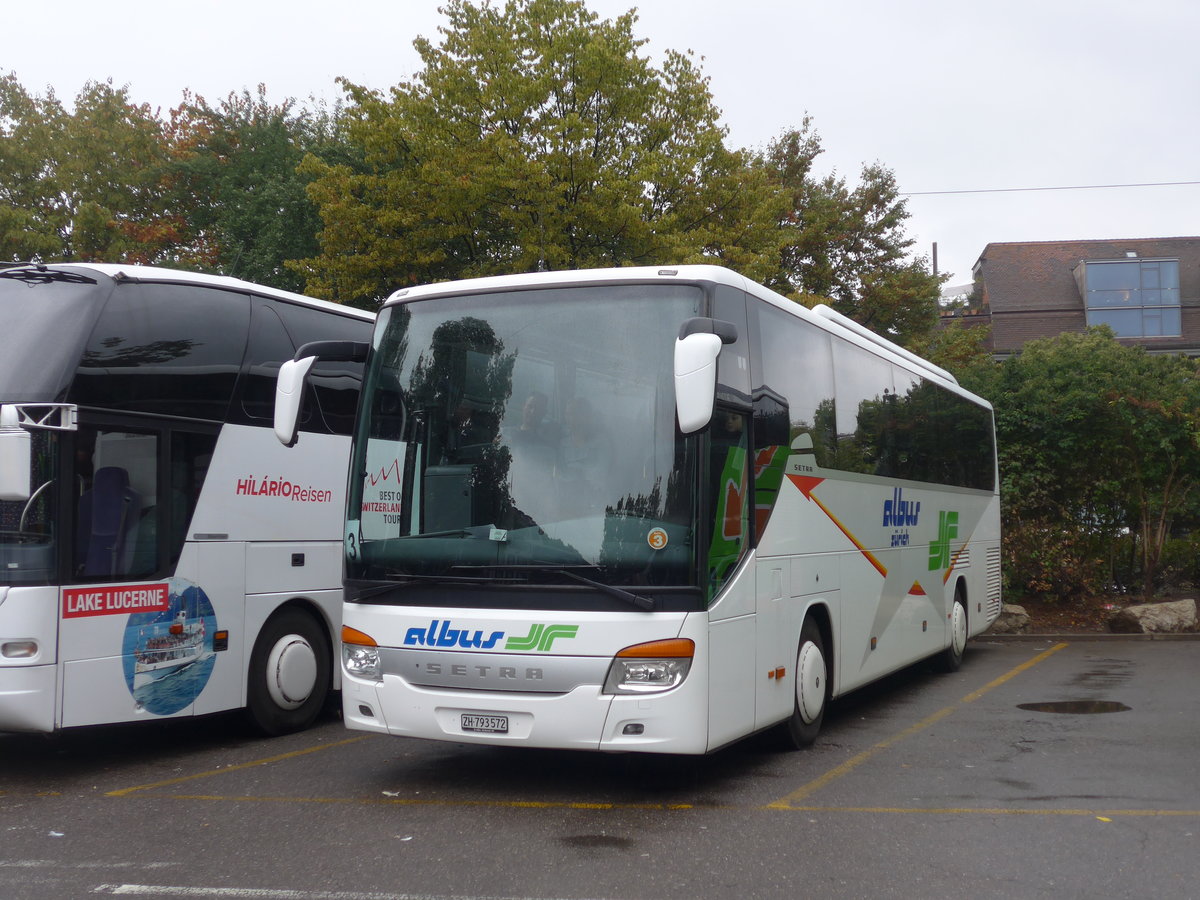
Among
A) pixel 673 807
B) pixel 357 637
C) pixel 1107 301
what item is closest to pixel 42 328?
pixel 357 637

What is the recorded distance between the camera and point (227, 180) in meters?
33.6

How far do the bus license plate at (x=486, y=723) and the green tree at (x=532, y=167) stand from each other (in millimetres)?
15900

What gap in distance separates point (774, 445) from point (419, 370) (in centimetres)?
242

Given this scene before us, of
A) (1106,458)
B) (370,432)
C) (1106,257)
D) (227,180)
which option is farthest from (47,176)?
(1106,257)

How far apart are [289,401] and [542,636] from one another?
2287mm

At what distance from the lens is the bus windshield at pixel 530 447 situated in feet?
22.6

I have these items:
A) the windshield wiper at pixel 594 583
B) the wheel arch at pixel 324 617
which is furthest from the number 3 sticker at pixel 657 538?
the wheel arch at pixel 324 617

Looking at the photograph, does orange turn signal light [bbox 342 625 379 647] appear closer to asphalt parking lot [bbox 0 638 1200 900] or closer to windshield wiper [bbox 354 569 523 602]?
windshield wiper [bbox 354 569 523 602]

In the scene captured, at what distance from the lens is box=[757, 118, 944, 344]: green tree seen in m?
32.9

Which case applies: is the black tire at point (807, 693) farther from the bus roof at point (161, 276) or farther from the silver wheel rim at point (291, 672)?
the bus roof at point (161, 276)

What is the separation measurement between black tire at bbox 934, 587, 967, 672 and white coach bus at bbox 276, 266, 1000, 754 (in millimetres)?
5906

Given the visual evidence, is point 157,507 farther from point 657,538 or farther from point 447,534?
point 657,538

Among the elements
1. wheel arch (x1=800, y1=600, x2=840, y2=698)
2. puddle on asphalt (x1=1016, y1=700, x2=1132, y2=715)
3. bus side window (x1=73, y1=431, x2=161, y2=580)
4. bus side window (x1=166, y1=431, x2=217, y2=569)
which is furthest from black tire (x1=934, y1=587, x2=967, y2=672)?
bus side window (x1=73, y1=431, x2=161, y2=580)

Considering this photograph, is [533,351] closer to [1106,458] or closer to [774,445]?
[774,445]
